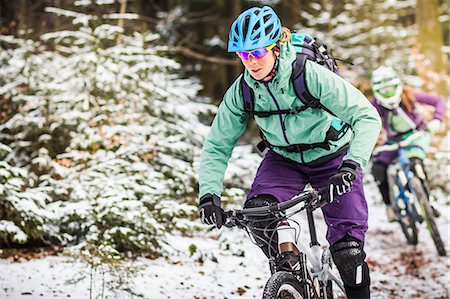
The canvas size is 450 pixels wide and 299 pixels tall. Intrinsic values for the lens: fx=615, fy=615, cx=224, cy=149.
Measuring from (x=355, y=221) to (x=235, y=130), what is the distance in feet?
3.36

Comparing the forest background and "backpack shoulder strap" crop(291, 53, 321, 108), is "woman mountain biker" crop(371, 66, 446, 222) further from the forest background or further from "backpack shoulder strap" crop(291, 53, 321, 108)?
"backpack shoulder strap" crop(291, 53, 321, 108)

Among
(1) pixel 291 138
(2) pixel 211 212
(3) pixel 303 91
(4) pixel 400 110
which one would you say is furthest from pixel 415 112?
(2) pixel 211 212

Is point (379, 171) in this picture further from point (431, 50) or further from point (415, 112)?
point (431, 50)

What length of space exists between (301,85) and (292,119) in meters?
0.24

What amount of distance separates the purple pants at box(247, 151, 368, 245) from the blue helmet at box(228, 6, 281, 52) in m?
0.98

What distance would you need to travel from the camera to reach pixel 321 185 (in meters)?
4.37

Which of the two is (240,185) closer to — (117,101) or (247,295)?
(117,101)

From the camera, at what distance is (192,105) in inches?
351

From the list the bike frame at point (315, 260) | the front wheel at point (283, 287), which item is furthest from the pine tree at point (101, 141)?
the front wheel at point (283, 287)

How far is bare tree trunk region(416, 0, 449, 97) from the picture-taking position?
1312cm

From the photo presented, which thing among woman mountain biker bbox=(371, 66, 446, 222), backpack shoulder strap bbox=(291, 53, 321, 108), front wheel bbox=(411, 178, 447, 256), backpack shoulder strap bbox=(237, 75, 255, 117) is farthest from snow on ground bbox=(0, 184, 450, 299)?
backpack shoulder strap bbox=(291, 53, 321, 108)

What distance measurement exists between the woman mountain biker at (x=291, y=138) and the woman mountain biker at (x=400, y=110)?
394 centimetres

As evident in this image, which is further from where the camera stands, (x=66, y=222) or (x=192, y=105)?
(x=192, y=105)

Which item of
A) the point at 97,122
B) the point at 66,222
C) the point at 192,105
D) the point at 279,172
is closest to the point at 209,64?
the point at 192,105
